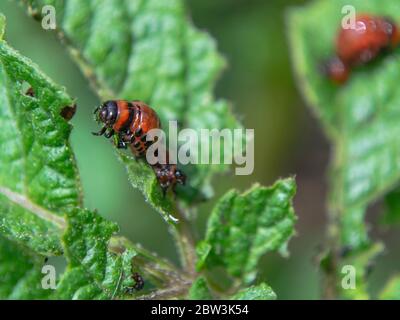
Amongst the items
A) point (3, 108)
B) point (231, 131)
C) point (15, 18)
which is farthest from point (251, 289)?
point (15, 18)

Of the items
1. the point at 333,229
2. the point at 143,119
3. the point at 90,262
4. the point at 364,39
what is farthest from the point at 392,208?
the point at 90,262

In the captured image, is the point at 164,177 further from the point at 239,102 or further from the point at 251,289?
the point at 239,102

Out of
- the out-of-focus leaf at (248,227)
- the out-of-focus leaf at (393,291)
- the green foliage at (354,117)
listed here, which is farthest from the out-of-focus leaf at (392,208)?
the out-of-focus leaf at (248,227)

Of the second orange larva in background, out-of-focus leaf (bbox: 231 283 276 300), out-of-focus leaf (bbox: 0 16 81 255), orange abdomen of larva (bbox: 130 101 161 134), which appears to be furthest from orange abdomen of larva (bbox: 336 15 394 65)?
out-of-focus leaf (bbox: 0 16 81 255)

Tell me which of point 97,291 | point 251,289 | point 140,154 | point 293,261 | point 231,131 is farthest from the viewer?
point 293,261

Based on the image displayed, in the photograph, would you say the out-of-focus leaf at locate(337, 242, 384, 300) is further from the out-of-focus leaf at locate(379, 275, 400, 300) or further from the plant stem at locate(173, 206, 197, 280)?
the plant stem at locate(173, 206, 197, 280)
